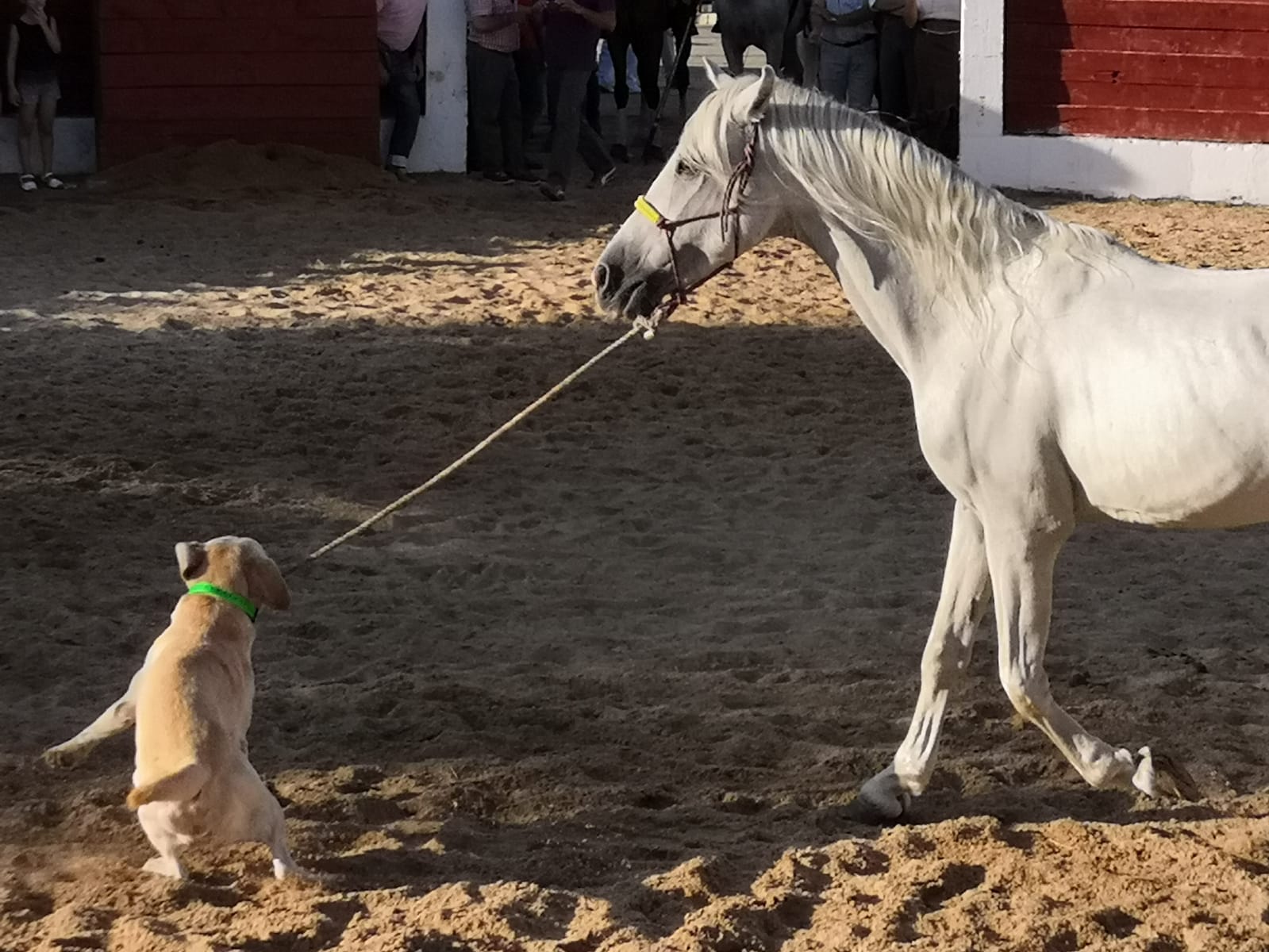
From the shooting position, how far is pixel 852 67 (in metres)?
15.3

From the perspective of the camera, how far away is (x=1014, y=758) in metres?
5.17

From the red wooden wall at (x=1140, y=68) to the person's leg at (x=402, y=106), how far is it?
4.85m

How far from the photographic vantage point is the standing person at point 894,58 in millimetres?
15203

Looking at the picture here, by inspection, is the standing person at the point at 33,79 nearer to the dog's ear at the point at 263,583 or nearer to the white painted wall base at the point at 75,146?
the white painted wall base at the point at 75,146

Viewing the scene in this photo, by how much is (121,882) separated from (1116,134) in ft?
41.0

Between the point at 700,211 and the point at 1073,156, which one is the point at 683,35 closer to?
the point at 1073,156

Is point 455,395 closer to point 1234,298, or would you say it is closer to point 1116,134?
point 1234,298

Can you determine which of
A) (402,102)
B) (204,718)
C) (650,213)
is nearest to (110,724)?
(204,718)

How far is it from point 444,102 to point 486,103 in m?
0.64

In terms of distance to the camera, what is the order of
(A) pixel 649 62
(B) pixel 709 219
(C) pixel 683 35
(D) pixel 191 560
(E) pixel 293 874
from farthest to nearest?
(C) pixel 683 35 < (A) pixel 649 62 < (B) pixel 709 219 < (D) pixel 191 560 < (E) pixel 293 874

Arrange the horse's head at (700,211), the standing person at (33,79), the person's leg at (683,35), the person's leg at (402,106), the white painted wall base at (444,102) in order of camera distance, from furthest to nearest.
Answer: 1. the person's leg at (683,35)
2. the white painted wall base at (444,102)
3. the person's leg at (402,106)
4. the standing person at (33,79)
5. the horse's head at (700,211)

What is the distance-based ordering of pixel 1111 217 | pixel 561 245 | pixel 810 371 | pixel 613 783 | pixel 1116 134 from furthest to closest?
pixel 1116 134, pixel 1111 217, pixel 561 245, pixel 810 371, pixel 613 783

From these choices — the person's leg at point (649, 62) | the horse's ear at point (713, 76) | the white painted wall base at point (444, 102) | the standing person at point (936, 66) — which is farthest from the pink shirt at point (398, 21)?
the horse's ear at point (713, 76)

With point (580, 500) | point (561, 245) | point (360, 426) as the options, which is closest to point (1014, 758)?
point (580, 500)
